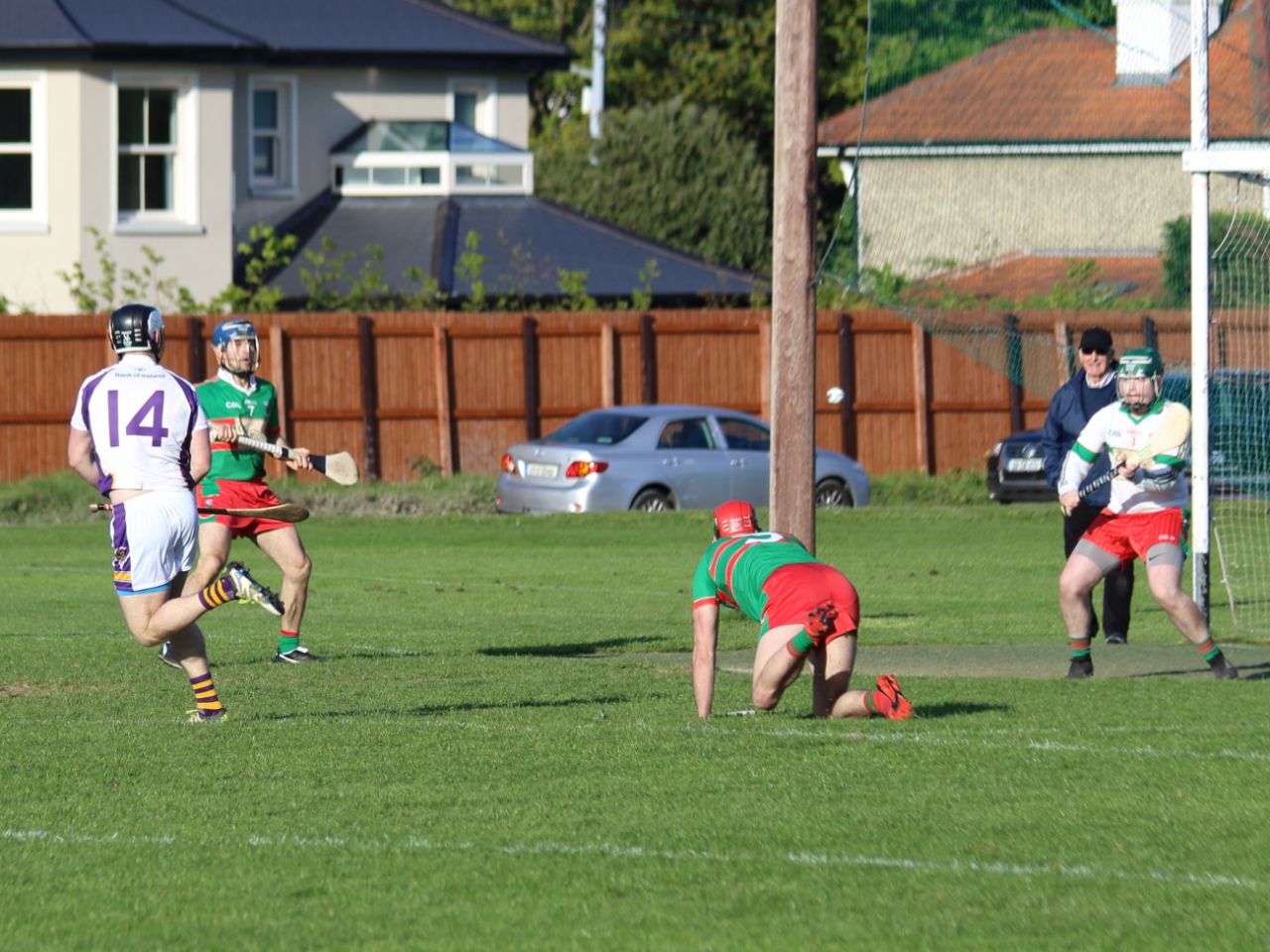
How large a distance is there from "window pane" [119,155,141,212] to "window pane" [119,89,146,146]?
A: 0.85 feet

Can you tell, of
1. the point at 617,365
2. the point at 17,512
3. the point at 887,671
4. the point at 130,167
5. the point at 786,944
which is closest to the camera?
the point at 786,944

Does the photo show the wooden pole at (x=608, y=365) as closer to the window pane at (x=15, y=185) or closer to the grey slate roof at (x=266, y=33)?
the grey slate roof at (x=266, y=33)

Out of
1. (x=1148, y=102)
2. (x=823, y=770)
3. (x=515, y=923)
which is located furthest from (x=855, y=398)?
(x=515, y=923)

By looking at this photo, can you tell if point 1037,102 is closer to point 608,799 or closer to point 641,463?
point 641,463

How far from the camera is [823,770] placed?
862cm

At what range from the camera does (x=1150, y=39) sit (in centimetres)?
1623

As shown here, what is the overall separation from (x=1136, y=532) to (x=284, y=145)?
27.2 metres

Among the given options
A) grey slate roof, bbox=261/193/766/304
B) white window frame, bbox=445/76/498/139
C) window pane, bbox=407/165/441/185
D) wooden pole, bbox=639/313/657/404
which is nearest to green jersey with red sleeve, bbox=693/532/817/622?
wooden pole, bbox=639/313/657/404

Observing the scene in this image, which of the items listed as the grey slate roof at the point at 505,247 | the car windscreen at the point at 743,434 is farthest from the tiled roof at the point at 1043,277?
the grey slate roof at the point at 505,247

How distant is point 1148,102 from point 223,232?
20771mm

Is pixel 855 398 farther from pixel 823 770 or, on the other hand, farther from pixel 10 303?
pixel 823 770

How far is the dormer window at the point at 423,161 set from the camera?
37.2 m

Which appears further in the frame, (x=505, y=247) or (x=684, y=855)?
(x=505, y=247)

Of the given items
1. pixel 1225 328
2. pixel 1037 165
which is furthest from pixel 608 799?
pixel 1037 165
